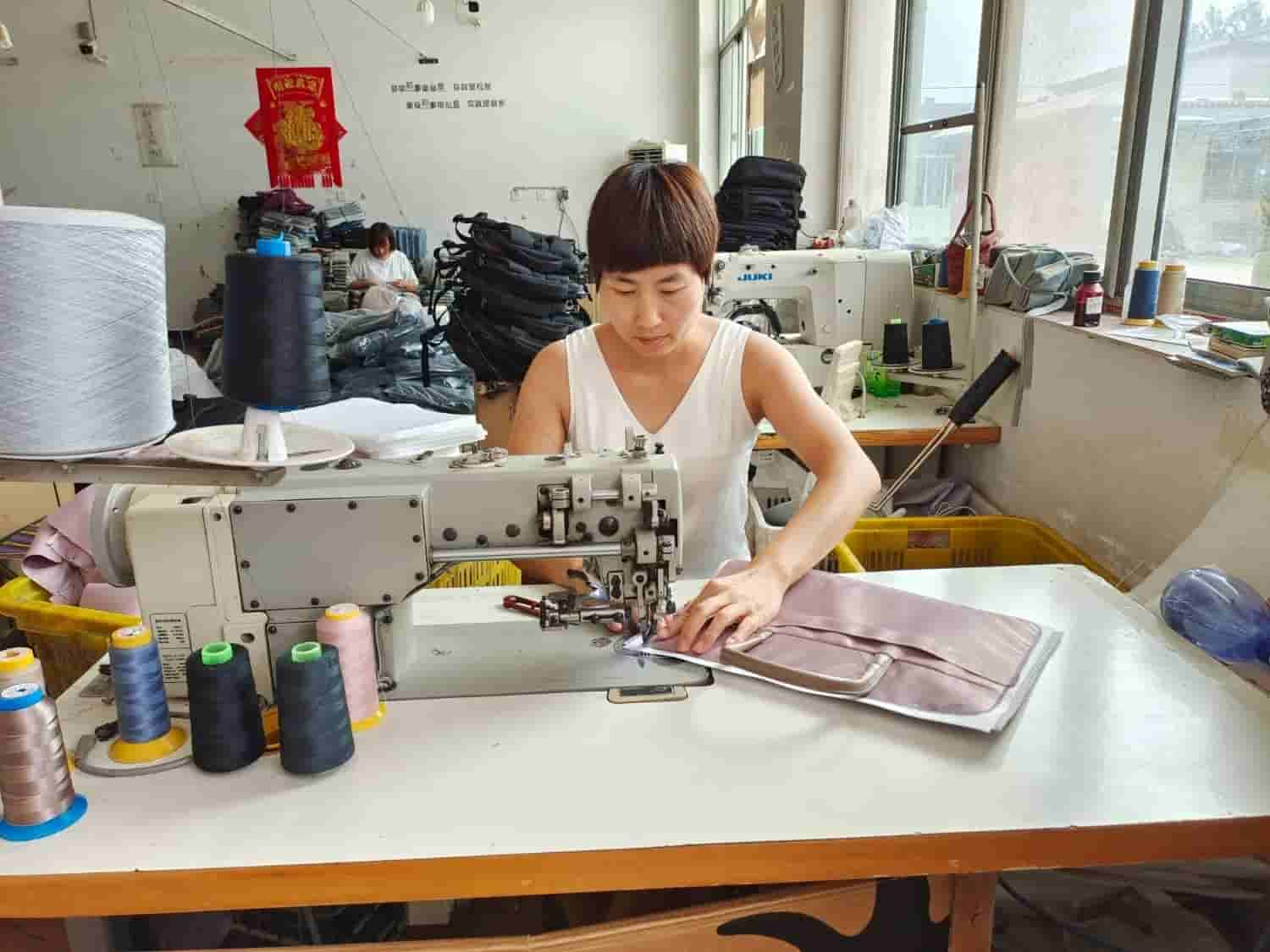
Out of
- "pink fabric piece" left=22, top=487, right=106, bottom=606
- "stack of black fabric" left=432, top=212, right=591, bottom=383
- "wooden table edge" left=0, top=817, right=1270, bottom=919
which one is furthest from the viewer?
"stack of black fabric" left=432, top=212, right=591, bottom=383

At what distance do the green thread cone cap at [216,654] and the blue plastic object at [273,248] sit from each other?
0.41 meters

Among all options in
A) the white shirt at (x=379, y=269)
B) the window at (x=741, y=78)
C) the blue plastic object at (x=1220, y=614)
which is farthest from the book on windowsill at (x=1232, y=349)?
the white shirt at (x=379, y=269)

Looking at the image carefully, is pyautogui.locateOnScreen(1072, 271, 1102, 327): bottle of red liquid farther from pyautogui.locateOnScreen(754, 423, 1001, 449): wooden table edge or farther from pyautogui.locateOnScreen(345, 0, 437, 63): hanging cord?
pyautogui.locateOnScreen(345, 0, 437, 63): hanging cord

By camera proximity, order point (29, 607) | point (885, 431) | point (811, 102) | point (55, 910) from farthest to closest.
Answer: point (811, 102) → point (885, 431) → point (29, 607) → point (55, 910)

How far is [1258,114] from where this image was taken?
184cm

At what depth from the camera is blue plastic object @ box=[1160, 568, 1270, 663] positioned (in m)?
1.16

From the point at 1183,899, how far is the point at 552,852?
1035 mm

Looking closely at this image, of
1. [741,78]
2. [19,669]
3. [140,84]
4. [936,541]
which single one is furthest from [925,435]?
[140,84]

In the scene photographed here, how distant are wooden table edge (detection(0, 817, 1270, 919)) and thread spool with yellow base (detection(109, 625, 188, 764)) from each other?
0.53ft

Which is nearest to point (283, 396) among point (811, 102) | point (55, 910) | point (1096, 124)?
point (55, 910)

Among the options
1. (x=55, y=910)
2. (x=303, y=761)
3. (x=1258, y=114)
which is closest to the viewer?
(x=55, y=910)

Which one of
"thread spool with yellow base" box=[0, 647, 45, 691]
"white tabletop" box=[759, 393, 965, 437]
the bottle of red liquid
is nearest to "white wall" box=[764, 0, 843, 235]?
"white tabletop" box=[759, 393, 965, 437]

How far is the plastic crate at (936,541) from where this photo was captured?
2.14 meters

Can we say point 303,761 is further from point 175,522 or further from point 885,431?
point 885,431
